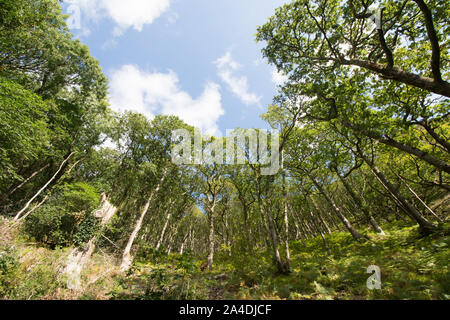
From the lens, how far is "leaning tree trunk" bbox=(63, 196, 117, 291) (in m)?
6.92

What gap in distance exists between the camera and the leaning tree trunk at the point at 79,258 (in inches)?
272

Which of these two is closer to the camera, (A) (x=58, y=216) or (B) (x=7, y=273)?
(B) (x=7, y=273)

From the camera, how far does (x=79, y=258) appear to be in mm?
7609

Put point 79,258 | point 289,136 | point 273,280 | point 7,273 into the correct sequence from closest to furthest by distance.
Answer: point 7,273 < point 79,258 < point 273,280 < point 289,136

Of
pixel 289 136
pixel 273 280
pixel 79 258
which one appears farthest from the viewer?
pixel 289 136

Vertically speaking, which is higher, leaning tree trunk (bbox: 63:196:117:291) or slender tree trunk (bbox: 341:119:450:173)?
slender tree trunk (bbox: 341:119:450:173)

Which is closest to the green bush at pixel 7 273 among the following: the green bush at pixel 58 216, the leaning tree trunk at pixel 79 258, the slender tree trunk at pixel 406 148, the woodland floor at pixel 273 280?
the woodland floor at pixel 273 280

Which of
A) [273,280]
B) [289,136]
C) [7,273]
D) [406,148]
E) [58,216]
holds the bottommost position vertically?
[7,273]

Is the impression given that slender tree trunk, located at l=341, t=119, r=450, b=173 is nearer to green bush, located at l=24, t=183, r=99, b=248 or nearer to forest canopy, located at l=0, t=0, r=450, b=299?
forest canopy, located at l=0, t=0, r=450, b=299

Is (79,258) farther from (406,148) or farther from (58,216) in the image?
(406,148)

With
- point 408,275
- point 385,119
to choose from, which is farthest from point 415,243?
point 385,119

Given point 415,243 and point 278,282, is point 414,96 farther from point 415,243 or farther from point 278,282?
point 278,282

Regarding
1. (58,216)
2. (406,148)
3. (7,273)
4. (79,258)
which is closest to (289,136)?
(406,148)

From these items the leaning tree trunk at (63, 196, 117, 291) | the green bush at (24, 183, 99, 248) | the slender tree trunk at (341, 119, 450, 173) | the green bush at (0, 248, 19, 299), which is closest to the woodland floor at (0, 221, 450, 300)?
the green bush at (0, 248, 19, 299)
